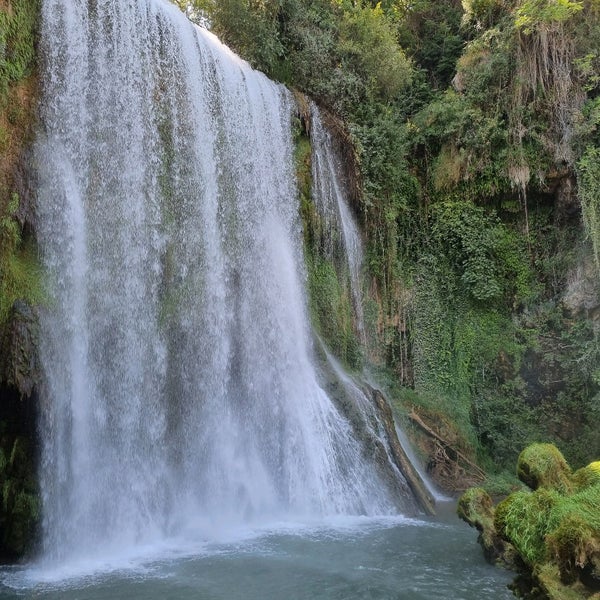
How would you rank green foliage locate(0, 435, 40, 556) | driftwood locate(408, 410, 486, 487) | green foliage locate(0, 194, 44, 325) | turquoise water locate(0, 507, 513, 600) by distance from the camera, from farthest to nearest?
1. driftwood locate(408, 410, 486, 487)
2. green foliage locate(0, 194, 44, 325)
3. green foliage locate(0, 435, 40, 556)
4. turquoise water locate(0, 507, 513, 600)

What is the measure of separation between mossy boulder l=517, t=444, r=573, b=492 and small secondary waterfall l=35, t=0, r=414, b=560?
3.42m

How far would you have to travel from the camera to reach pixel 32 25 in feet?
30.2

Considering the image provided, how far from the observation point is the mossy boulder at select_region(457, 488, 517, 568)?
20.9 ft

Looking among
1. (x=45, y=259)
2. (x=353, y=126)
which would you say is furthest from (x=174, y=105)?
(x=353, y=126)

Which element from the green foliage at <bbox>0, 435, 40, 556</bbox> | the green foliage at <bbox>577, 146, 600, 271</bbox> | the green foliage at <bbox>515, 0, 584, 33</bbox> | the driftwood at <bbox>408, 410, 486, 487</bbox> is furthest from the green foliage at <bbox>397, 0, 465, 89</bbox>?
the green foliage at <bbox>0, 435, 40, 556</bbox>

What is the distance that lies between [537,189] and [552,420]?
5.39 metres

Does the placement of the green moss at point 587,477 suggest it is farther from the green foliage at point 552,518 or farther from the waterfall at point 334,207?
the waterfall at point 334,207

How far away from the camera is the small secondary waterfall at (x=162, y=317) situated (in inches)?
318

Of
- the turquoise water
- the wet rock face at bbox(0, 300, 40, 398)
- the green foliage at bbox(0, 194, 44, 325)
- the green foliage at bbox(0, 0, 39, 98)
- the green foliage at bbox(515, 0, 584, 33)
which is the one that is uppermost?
the green foliage at bbox(515, 0, 584, 33)

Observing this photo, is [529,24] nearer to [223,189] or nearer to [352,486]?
[223,189]

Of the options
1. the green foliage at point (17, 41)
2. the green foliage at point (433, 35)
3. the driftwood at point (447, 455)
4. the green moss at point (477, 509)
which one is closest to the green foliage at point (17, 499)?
the green foliage at point (17, 41)

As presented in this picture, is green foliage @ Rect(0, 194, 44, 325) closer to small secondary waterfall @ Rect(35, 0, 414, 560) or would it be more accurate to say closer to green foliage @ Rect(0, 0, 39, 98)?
small secondary waterfall @ Rect(35, 0, 414, 560)

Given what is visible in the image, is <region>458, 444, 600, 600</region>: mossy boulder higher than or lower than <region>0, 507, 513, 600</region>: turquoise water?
higher

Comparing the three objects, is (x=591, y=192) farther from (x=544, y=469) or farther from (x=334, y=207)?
(x=544, y=469)
